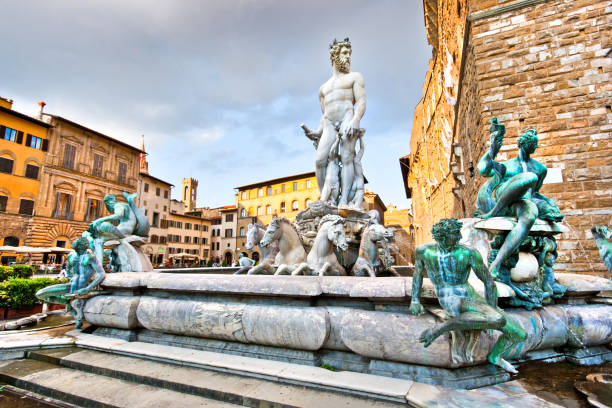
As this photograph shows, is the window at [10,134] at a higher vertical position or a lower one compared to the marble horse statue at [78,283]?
higher

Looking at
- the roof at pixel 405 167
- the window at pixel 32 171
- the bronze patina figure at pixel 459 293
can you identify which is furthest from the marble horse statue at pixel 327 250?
the roof at pixel 405 167

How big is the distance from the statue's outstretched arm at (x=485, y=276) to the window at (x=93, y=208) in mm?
37057

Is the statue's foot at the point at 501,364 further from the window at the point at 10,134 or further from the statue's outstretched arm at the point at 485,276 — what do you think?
the window at the point at 10,134

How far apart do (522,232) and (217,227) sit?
52.7 m

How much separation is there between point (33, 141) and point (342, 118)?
34.0m

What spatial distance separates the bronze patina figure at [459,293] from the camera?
1.98 m

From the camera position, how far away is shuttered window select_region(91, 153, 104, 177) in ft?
108

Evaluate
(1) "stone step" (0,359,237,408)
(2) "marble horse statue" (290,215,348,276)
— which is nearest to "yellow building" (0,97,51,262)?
(1) "stone step" (0,359,237,408)

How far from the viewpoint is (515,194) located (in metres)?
2.87

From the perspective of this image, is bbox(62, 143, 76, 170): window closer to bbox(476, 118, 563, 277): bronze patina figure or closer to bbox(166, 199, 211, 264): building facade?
bbox(166, 199, 211, 264): building facade

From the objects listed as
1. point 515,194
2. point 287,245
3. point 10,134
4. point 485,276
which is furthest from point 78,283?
point 10,134

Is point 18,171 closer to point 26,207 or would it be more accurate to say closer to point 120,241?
point 26,207

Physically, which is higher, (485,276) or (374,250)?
(374,250)

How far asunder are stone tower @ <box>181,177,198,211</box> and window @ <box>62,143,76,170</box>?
43.1 metres
